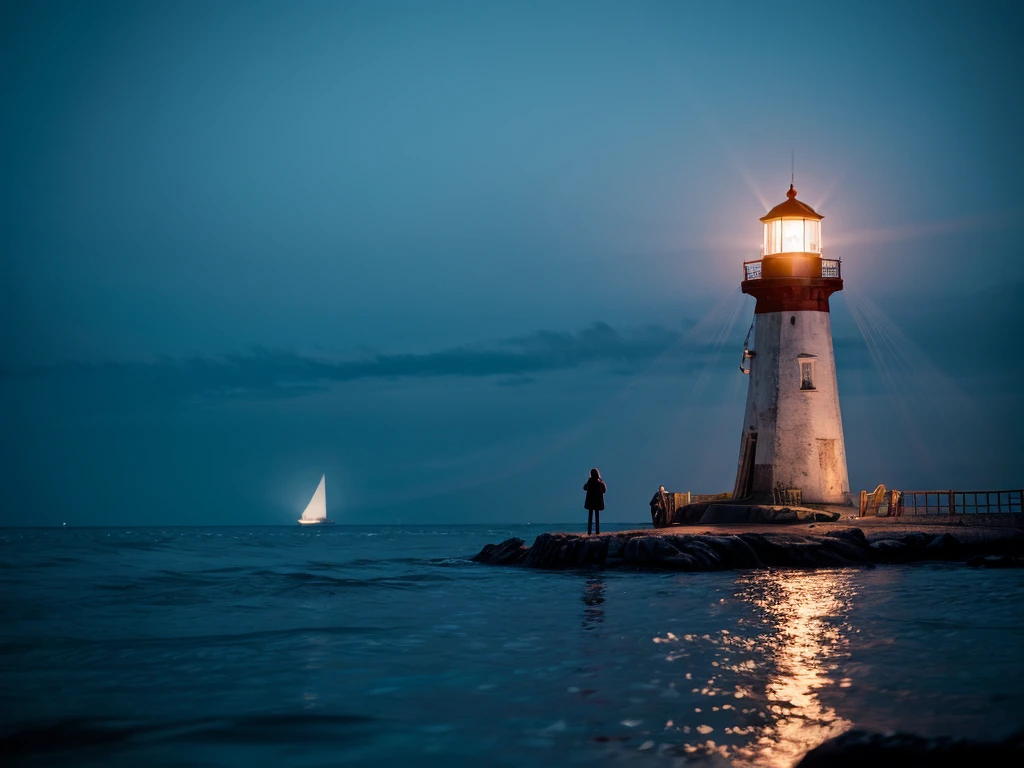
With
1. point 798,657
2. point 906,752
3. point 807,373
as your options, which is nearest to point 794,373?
point 807,373

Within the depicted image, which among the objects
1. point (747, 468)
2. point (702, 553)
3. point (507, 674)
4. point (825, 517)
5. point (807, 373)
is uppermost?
point (807, 373)

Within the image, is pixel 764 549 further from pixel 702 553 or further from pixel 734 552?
pixel 702 553

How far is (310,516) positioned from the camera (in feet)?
525

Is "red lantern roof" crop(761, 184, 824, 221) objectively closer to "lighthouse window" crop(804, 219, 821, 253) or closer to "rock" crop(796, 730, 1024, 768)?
"lighthouse window" crop(804, 219, 821, 253)

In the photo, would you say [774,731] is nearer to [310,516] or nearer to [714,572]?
[714,572]

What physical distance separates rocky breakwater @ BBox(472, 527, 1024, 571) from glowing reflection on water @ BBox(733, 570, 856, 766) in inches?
177

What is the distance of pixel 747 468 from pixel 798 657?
76.6 ft

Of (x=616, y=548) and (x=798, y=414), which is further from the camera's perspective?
(x=798, y=414)

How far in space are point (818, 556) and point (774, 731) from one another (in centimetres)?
1894

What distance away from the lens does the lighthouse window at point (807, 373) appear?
107 ft

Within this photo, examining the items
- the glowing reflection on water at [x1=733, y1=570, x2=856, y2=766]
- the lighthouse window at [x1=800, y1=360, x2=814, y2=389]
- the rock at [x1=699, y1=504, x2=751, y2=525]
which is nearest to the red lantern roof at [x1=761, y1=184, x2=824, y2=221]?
the lighthouse window at [x1=800, y1=360, x2=814, y2=389]

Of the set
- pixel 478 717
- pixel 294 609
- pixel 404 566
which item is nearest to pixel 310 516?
pixel 404 566

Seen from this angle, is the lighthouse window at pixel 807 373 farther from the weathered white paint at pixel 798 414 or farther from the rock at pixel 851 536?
the rock at pixel 851 536

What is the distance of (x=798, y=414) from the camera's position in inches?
1276
